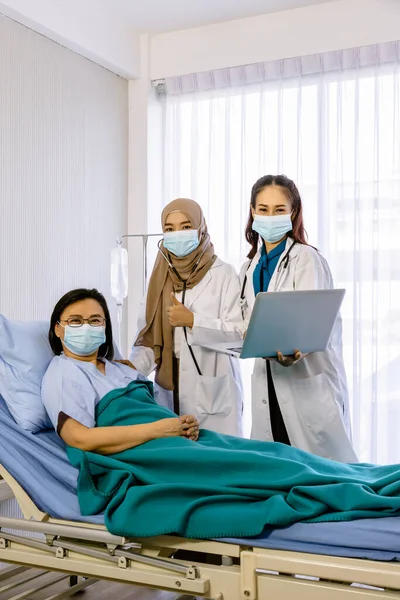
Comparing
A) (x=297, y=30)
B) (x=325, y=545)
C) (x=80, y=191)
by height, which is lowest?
(x=325, y=545)

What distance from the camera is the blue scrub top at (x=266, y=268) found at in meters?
2.62

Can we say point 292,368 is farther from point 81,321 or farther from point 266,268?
point 81,321

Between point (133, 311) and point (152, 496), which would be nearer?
point (152, 496)

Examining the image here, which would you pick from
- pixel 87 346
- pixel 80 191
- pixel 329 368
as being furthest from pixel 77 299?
pixel 80 191

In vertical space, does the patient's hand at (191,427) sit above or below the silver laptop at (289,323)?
below

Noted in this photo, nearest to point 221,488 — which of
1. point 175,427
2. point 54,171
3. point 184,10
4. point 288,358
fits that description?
point 175,427

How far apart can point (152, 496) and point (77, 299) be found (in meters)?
0.73

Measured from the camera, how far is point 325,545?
1734mm

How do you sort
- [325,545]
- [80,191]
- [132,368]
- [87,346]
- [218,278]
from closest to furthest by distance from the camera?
[325,545] → [87,346] → [132,368] → [218,278] → [80,191]

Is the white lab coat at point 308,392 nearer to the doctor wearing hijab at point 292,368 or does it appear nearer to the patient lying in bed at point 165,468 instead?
the doctor wearing hijab at point 292,368

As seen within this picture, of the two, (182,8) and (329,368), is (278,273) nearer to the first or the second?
(329,368)

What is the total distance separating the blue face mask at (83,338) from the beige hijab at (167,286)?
1.40ft

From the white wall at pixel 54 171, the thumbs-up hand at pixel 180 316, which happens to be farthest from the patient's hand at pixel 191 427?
the white wall at pixel 54 171

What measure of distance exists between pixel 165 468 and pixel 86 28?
7.86 feet
